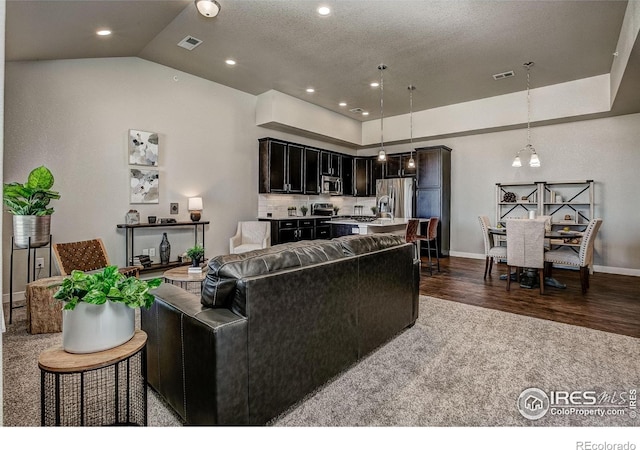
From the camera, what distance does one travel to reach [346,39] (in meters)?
4.10

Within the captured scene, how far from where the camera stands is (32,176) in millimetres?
2818

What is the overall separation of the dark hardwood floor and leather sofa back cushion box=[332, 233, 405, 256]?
188 centimetres

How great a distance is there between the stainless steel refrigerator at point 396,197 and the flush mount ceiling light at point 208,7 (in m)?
4.95

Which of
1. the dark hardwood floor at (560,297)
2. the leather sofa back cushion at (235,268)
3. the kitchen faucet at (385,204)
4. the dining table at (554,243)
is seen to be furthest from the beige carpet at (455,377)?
the kitchen faucet at (385,204)

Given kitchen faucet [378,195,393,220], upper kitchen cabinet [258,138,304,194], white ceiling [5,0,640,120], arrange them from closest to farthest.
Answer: white ceiling [5,0,640,120] < upper kitchen cabinet [258,138,304,194] < kitchen faucet [378,195,393,220]

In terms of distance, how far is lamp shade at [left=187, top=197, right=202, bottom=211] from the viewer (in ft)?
16.5

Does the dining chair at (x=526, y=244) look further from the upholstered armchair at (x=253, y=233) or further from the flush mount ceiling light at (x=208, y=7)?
the flush mount ceiling light at (x=208, y=7)

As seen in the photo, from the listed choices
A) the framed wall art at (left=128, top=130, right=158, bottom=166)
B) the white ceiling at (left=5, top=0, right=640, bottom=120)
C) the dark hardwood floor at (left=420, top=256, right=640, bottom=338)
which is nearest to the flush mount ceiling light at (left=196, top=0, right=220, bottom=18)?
the white ceiling at (left=5, top=0, right=640, bottom=120)

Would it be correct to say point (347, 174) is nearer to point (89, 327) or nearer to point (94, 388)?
point (94, 388)

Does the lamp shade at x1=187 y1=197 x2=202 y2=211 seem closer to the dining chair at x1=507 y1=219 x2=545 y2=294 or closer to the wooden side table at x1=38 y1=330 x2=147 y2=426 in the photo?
the wooden side table at x1=38 y1=330 x2=147 y2=426

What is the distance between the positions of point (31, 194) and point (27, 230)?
0.31 metres

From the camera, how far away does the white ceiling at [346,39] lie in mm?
3316

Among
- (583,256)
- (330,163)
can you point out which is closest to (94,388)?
(583,256)

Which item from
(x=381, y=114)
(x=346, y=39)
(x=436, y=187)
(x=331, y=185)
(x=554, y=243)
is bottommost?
(x=554, y=243)
